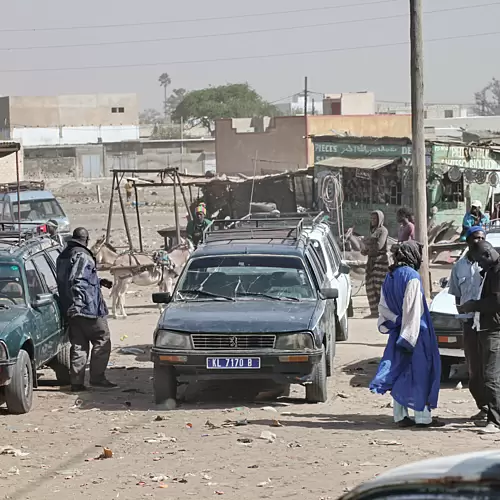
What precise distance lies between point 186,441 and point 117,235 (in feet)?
92.1

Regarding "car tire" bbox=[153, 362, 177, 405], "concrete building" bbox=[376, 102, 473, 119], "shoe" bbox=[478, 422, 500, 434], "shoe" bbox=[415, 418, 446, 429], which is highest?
"concrete building" bbox=[376, 102, 473, 119]

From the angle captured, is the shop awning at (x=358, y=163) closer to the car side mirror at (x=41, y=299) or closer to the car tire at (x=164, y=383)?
the car side mirror at (x=41, y=299)

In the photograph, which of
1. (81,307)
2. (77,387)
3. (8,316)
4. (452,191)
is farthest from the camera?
(452,191)

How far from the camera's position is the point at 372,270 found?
16656 mm

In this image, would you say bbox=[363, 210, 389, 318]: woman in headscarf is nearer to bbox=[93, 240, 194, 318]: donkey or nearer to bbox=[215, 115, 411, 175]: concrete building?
bbox=[93, 240, 194, 318]: donkey

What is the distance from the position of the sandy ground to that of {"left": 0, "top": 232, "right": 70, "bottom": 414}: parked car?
12.1 inches

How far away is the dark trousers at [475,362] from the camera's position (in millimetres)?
9062

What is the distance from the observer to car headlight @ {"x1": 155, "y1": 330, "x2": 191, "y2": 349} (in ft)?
33.1

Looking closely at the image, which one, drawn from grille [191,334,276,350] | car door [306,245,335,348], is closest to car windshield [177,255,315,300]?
car door [306,245,335,348]

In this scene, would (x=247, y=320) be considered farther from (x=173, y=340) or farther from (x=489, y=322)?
(x=489, y=322)

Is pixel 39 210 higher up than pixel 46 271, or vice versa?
pixel 46 271

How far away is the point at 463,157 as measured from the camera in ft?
98.0

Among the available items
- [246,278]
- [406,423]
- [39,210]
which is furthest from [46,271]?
[39,210]

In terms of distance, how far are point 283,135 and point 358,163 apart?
76.7ft
